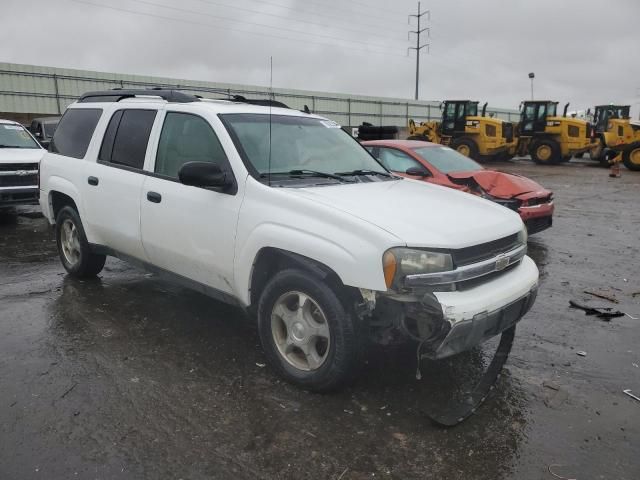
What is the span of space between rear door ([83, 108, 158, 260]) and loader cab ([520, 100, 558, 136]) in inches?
916

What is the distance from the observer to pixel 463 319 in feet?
10.0

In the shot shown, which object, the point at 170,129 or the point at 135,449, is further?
Result: the point at 170,129

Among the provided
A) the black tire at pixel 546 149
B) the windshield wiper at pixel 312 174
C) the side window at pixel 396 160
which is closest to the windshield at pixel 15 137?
the side window at pixel 396 160

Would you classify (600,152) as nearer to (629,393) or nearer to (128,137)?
(629,393)

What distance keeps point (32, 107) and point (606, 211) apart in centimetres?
2936

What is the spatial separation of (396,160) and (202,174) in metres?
5.53

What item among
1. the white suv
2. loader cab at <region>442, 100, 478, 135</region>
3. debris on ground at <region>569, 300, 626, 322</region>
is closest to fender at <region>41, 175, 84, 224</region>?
the white suv

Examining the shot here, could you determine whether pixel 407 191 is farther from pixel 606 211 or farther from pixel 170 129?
pixel 606 211

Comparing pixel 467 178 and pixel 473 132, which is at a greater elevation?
pixel 473 132

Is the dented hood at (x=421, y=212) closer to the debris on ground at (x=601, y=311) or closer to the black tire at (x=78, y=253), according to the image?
the debris on ground at (x=601, y=311)

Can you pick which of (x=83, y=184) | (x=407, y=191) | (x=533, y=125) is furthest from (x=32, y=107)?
(x=407, y=191)

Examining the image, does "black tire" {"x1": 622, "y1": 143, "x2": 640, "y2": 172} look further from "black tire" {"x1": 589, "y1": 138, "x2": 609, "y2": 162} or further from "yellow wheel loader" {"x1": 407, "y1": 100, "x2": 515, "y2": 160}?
"yellow wheel loader" {"x1": 407, "y1": 100, "x2": 515, "y2": 160}

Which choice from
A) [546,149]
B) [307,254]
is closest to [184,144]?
[307,254]

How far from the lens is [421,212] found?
355 cm
